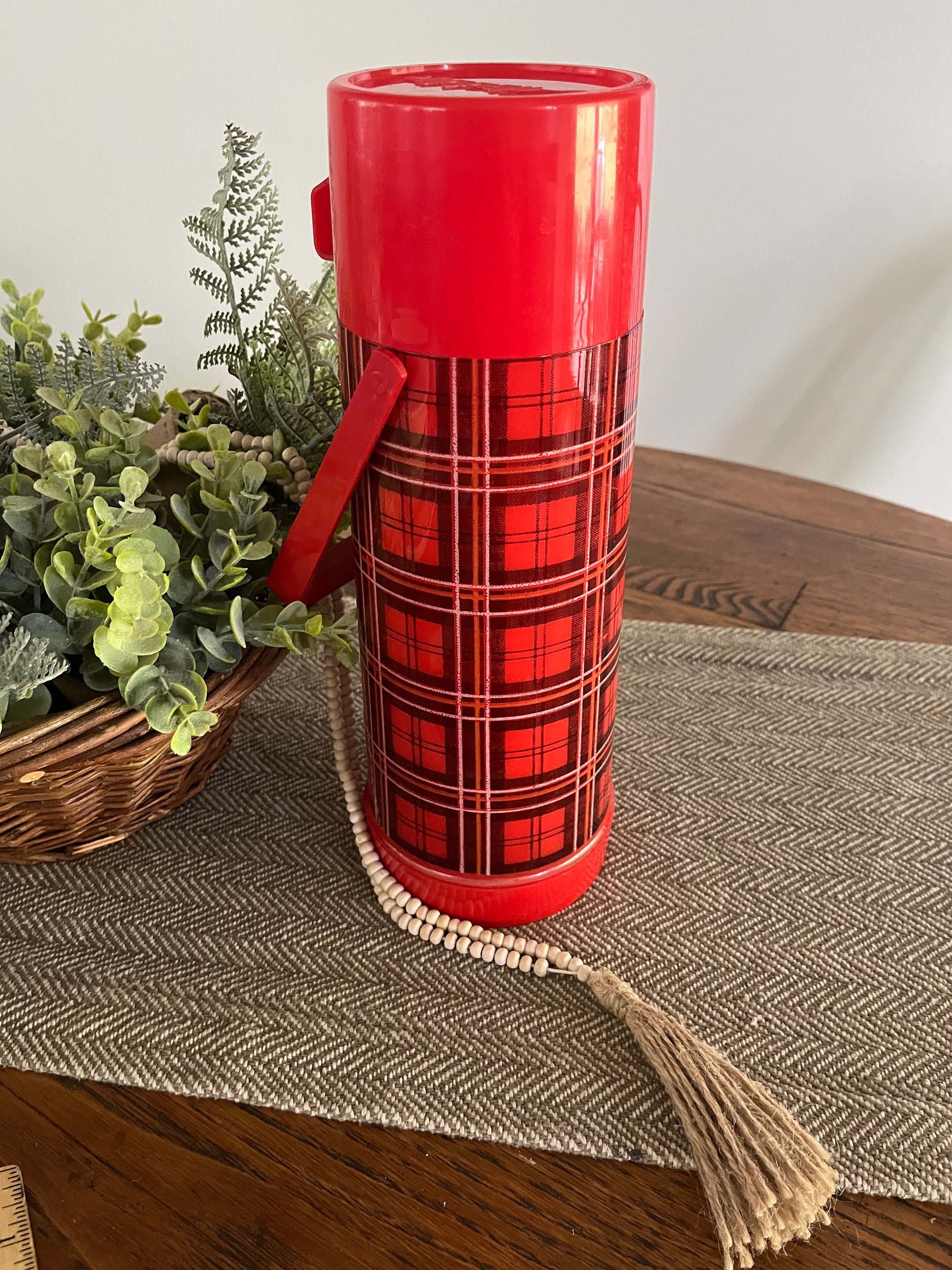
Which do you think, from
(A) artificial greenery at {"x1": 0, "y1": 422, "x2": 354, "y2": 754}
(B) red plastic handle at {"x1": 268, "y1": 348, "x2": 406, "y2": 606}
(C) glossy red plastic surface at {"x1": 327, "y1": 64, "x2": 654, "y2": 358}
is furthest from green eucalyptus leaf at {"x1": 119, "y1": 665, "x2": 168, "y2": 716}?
(C) glossy red plastic surface at {"x1": 327, "y1": 64, "x2": 654, "y2": 358}

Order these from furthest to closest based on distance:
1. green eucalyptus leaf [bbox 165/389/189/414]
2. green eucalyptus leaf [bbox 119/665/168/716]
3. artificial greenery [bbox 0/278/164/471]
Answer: green eucalyptus leaf [bbox 165/389/189/414] → artificial greenery [bbox 0/278/164/471] → green eucalyptus leaf [bbox 119/665/168/716]

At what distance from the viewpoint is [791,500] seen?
3.41 feet

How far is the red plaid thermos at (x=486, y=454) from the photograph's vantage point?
468mm

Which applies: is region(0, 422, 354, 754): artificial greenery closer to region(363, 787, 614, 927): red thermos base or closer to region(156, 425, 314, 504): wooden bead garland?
region(156, 425, 314, 504): wooden bead garland

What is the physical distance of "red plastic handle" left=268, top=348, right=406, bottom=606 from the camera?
0.52 m

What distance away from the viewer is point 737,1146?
1.65ft

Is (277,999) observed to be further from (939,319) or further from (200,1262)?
(939,319)

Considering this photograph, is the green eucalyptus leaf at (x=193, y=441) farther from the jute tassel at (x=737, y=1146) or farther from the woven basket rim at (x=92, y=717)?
the jute tassel at (x=737, y=1146)

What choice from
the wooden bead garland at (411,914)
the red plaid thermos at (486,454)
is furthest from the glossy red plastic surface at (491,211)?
the wooden bead garland at (411,914)

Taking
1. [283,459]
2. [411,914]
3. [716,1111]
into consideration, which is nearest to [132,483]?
[283,459]

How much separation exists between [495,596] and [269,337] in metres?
0.28

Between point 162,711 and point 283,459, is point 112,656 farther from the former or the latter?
point 283,459

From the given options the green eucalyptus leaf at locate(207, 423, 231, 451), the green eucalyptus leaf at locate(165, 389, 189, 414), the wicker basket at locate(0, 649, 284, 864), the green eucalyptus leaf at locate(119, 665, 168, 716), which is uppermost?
the green eucalyptus leaf at locate(207, 423, 231, 451)

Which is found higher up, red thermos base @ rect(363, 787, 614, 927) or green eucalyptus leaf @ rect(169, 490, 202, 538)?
green eucalyptus leaf @ rect(169, 490, 202, 538)
